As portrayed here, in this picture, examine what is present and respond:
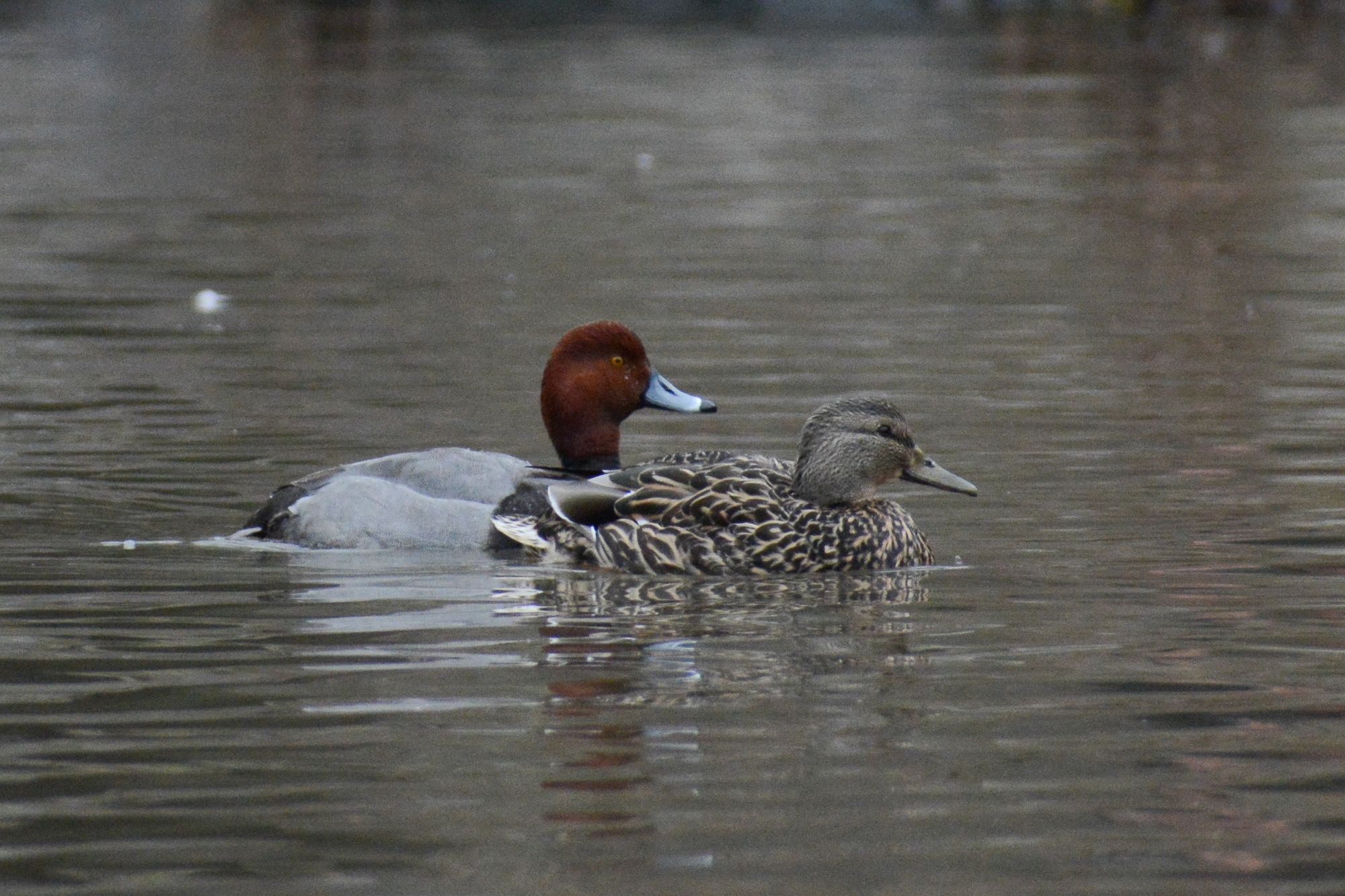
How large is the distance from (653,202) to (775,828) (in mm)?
16763

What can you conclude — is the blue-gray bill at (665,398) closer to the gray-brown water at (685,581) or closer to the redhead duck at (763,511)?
the redhead duck at (763,511)

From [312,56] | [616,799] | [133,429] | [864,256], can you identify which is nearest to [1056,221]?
[864,256]

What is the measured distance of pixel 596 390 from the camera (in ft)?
31.3

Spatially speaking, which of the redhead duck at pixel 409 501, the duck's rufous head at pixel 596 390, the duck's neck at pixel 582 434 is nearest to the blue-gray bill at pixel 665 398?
the duck's rufous head at pixel 596 390

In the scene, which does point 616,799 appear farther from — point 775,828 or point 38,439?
point 38,439

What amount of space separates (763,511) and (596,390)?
131 cm

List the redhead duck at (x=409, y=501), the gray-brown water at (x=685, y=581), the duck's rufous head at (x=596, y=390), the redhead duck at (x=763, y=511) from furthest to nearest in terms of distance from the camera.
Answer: the duck's rufous head at (x=596, y=390)
the redhead duck at (x=409, y=501)
the redhead duck at (x=763, y=511)
the gray-brown water at (x=685, y=581)

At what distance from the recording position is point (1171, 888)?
15.7ft

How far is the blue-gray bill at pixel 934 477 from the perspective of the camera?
347 inches

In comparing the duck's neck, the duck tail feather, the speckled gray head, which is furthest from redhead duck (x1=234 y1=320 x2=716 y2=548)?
the speckled gray head

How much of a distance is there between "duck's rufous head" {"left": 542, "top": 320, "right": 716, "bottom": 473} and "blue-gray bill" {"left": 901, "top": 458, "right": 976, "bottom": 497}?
3.23 ft

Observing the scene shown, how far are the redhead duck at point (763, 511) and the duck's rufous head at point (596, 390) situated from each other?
0.73 meters

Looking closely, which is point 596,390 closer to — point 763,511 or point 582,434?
point 582,434

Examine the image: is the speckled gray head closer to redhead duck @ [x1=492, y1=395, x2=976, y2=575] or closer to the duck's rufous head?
redhead duck @ [x1=492, y1=395, x2=976, y2=575]
